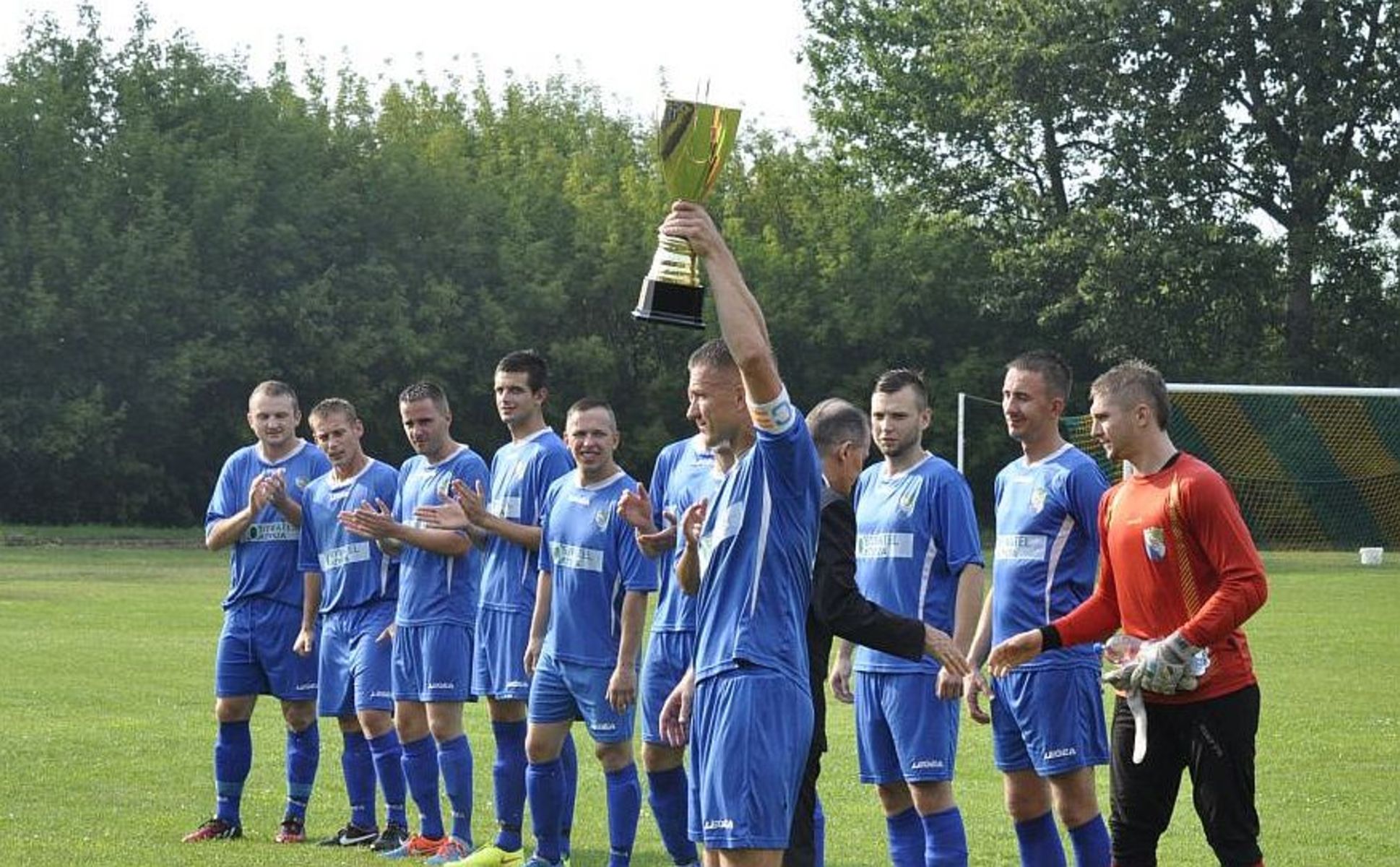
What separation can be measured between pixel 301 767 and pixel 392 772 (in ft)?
1.80

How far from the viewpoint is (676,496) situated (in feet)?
29.2

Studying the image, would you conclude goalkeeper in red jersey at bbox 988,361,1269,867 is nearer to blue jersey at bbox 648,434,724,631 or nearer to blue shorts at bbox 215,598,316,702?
blue jersey at bbox 648,434,724,631

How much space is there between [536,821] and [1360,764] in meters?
5.97

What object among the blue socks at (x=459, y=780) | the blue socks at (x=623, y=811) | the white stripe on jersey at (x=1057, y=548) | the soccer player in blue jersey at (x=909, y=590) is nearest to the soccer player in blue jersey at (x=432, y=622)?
the blue socks at (x=459, y=780)

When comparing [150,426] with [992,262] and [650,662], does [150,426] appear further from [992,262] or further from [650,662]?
[650,662]

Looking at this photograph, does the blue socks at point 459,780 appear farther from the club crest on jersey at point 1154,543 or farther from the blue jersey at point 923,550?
the club crest on jersey at point 1154,543

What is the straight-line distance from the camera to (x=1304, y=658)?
19.1 m

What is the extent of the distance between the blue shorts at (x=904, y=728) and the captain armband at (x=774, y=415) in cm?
283

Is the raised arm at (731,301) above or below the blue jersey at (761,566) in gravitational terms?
above

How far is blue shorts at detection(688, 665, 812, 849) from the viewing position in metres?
5.26

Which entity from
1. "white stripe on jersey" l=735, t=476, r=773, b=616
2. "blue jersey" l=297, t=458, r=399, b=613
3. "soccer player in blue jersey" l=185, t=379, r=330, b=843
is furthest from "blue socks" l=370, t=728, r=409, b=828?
"white stripe on jersey" l=735, t=476, r=773, b=616

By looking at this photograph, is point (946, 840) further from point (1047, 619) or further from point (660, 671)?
point (660, 671)

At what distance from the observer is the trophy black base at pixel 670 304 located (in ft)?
16.1

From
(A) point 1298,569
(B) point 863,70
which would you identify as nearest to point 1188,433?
(A) point 1298,569
